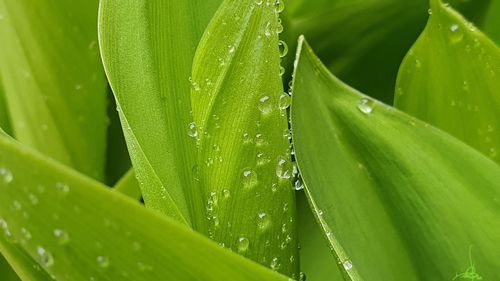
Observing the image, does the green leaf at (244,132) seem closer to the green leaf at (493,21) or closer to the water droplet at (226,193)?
the water droplet at (226,193)

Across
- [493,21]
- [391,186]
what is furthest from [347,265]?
[493,21]

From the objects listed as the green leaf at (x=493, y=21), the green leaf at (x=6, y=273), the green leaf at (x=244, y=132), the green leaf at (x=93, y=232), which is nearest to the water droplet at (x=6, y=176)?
the green leaf at (x=93, y=232)

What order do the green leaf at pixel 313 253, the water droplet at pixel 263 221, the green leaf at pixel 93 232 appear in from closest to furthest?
the green leaf at pixel 93 232
the water droplet at pixel 263 221
the green leaf at pixel 313 253

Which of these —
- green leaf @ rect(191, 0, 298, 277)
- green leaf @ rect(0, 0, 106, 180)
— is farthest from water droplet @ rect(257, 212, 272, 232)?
green leaf @ rect(0, 0, 106, 180)

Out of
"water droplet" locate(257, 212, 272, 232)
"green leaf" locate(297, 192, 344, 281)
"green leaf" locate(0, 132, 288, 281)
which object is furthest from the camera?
"green leaf" locate(297, 192, 344, 281)

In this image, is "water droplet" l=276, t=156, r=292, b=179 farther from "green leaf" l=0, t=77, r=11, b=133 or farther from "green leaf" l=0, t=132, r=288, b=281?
"green leaf" l=0, t=77, r=11, b=133

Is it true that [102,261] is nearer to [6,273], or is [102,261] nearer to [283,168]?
[283,168]

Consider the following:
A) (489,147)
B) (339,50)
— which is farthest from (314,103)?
(339,50)
